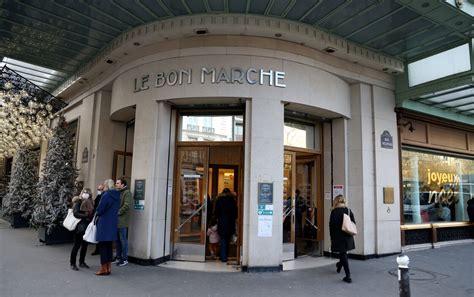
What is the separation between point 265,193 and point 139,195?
2.80 m

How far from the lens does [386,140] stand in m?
9.16

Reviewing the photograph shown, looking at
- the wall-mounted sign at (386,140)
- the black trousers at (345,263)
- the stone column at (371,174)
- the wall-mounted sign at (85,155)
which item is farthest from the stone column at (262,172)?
the wall-mounted sign at (85,155)

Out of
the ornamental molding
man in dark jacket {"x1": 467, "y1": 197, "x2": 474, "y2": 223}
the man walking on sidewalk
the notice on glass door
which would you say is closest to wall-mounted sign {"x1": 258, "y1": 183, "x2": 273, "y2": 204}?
the notice on glass door

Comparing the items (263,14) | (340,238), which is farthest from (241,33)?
(340,238)

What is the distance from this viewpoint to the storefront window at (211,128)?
316 inches

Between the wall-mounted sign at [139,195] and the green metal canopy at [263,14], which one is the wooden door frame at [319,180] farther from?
the wall-mounted sign at [139,195]

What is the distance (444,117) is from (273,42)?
22.2 feet

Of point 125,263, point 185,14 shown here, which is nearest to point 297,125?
point 185,14

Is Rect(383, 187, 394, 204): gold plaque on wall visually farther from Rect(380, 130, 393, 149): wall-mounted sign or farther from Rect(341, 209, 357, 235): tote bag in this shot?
Rect(341, 209, 357, 235): tote bag

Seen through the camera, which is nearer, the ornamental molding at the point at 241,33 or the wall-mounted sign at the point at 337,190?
the ornamental molding at the point at 241,33

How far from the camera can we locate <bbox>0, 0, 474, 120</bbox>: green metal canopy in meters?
6.71

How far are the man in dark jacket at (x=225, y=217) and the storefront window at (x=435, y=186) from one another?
507 cm

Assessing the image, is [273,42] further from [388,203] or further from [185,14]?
[388,203]

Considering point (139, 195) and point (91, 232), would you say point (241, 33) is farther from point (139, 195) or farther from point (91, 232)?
point (91, 232)
